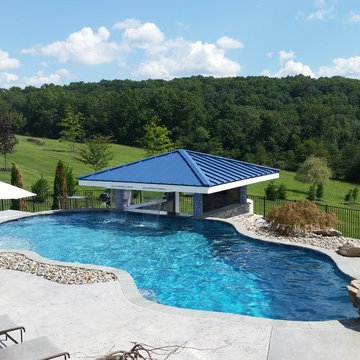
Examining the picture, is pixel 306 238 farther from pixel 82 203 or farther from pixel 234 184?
pixel 82 203

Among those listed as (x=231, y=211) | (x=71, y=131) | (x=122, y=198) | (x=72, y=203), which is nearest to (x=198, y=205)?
(x=231, y=211)

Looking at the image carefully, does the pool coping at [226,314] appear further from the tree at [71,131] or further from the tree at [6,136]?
the tree at [71,131]

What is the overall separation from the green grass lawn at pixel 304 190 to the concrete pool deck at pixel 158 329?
3569 centimetres

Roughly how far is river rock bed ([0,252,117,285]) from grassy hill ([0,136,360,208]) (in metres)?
28.8

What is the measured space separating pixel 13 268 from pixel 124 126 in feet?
228

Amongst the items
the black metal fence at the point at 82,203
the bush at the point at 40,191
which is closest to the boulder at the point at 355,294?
the black metal fence at the point at 82,203

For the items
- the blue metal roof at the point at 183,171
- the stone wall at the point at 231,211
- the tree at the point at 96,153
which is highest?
the tree at the point at 96,153

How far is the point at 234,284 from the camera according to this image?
13.3 m

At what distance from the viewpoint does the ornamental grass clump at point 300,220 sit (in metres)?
18.0

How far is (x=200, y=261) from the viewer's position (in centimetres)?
1554

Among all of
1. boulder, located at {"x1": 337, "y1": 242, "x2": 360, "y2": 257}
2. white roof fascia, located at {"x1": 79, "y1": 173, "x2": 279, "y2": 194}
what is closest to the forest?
white roof fascia, located at {"x1": 79, "y1": 173, "x2": 279, "y2": 194}

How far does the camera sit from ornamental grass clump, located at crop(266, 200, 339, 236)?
18.0 meters

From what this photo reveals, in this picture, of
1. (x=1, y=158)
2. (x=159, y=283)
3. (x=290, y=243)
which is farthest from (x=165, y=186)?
(x=1, y=158)

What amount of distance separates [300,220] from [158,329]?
10.1 m
